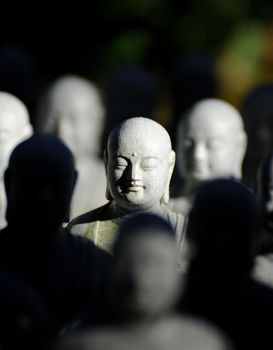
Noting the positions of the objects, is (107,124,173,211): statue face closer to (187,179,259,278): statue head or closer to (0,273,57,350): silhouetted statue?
(187,179,259,278): statue head

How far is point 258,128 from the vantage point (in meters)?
8.52

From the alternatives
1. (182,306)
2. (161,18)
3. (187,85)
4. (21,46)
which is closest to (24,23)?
(21,46)

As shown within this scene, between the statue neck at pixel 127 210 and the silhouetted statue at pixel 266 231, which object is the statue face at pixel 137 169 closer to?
the statue neck at pixel 127 210

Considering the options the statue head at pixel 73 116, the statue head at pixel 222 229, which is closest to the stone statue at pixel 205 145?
the statue head at pixel 73 116

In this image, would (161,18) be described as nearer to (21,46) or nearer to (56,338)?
(21,46)

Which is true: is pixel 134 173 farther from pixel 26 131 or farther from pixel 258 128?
pixel 258 128

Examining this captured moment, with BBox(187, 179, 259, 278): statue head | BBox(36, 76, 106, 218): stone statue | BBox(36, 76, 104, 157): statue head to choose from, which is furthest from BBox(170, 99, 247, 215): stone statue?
BBox(187, 179, 259, 278): statue head

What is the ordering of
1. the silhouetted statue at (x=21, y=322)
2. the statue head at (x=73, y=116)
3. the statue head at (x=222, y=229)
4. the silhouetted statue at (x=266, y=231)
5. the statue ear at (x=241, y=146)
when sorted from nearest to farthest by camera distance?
the silhouetted statue at (x=21, y=322), the statue head at (x=222, y=229), the silhouetted statue at (x=266, y=231), the statue ear at (x=241, y=146), the statue head at (x=73, y=116)

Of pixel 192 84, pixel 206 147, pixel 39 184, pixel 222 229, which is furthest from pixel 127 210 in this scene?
pixel 192 84

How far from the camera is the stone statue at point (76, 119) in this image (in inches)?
336

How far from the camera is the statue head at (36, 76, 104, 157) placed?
8586mm

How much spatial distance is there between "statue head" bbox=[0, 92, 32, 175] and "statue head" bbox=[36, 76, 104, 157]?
89 cm

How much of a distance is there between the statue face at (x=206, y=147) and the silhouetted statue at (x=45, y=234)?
1951mm

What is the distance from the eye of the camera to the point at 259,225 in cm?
581
